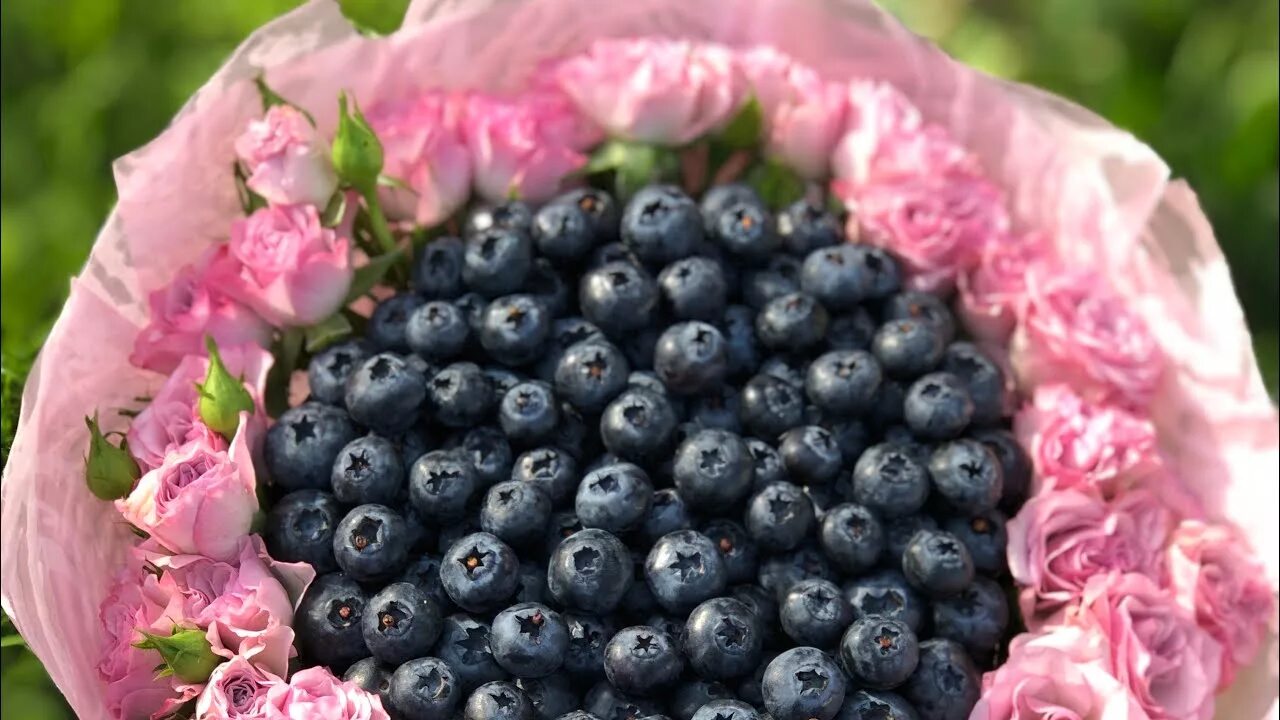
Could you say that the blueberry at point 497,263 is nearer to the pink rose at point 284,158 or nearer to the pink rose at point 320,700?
the pink rose at point 284,158

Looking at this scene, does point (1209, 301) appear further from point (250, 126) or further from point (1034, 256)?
point (250, 126)

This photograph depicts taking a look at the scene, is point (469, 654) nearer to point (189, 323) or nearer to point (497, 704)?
point (497, 704)

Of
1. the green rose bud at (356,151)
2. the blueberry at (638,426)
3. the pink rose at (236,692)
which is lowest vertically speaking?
the pink rose at (236,692)

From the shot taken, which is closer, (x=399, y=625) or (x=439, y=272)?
(x=399, y=625)

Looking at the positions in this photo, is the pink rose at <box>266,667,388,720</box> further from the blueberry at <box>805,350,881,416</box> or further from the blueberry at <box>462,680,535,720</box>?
the blueberry at <box>805,350,881,416</box>

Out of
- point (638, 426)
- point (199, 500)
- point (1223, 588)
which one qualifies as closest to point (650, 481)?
point (638, 426)

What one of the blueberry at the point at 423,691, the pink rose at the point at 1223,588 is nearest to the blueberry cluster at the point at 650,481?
the blueberry at the point at 423,691

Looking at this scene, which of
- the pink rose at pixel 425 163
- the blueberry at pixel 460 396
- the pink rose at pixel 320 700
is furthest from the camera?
the pink rose at pixel 425 163
